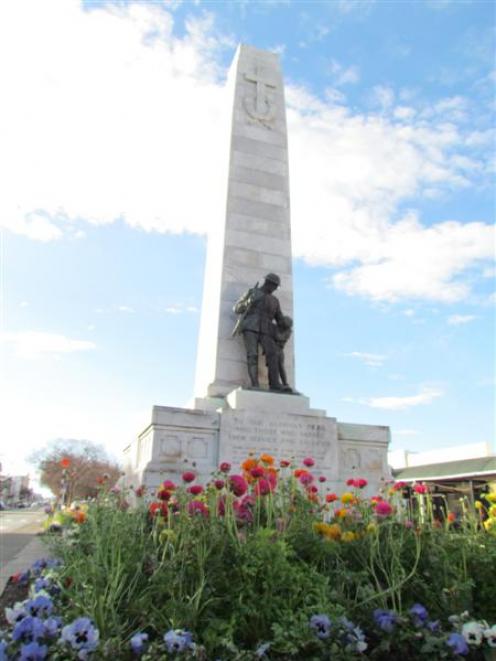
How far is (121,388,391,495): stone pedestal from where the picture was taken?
8609mm

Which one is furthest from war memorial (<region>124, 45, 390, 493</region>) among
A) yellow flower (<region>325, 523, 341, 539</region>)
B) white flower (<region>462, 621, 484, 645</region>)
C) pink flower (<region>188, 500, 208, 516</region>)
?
white flower (<region>462, 621, 484, 645</region>)

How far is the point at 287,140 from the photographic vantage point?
13250 millimetres

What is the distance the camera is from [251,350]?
33.5ft

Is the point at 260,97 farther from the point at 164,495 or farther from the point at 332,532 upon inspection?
the point at 332,532

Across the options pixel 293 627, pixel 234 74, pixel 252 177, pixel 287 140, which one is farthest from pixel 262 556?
pixel 234 74

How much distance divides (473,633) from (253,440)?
19.0 feet

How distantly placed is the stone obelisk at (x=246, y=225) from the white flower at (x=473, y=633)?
23.4ft

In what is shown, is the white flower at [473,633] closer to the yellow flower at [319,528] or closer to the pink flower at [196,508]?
the yellow flower at [319,528]

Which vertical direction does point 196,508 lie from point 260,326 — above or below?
below

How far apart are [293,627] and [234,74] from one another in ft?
43.1

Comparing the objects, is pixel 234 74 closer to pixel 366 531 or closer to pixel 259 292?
pixel 259 292

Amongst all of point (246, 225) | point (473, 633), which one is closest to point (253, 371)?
point (246, 225)

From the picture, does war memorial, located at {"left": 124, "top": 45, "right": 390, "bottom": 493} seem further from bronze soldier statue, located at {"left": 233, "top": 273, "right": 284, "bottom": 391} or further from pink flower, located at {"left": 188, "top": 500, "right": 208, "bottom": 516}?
pink flower, located at {"left": 188, "top": 500, "right": 208, "bottom": 516}

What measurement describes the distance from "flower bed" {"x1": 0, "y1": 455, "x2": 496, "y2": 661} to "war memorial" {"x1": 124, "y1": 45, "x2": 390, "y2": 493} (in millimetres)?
3911
